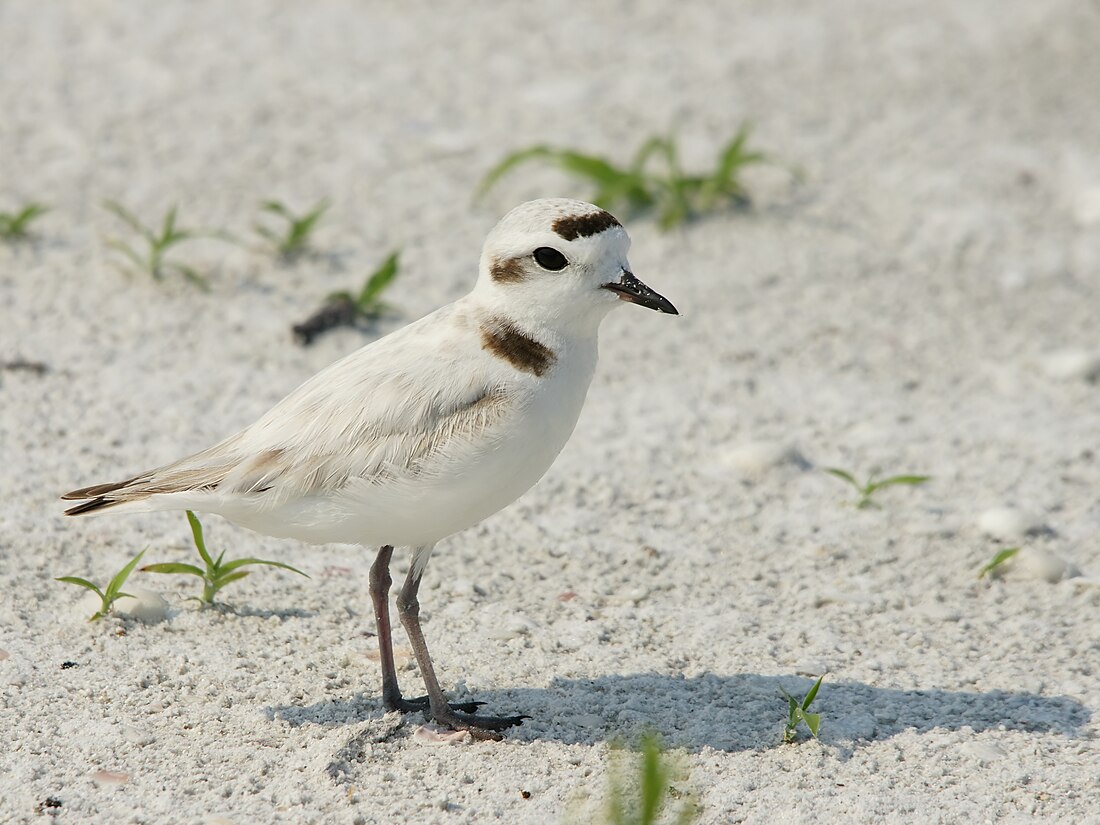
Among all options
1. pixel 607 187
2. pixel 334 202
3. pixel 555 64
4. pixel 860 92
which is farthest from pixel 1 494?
pixel 860 92

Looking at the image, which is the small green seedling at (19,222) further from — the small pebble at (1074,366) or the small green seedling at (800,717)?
the small pebble at (1074,366)

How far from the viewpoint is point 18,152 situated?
7.41 metres

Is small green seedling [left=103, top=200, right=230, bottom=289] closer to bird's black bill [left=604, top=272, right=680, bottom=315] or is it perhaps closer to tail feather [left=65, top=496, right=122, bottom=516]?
tail feather [left=65, top=496, right=122, bottom=516]

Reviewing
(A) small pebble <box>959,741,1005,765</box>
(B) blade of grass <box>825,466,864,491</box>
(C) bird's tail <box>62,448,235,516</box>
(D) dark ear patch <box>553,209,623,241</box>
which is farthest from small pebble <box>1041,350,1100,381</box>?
(C) bird's tail <box>62,448,235,516</box>

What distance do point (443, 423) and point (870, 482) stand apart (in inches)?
86.8

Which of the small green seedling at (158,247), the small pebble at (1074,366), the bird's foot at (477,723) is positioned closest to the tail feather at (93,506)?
the bird's foot at (477,723)

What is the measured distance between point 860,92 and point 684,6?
4.89 ft

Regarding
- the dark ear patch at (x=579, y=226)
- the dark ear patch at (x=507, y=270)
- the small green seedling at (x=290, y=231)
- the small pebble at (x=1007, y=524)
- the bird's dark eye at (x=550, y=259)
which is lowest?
the small pebble at (x=1007, y=524)

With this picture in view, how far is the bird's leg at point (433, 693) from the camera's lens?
3.85 metres

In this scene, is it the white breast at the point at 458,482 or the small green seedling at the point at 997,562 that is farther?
the small green seedling at the point at 997,562

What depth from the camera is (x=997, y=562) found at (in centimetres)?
471

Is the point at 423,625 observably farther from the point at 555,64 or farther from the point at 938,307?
the point at 555,64

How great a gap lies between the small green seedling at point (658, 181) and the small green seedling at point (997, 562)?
2.84m

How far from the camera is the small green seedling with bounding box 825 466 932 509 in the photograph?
5.05 meters
